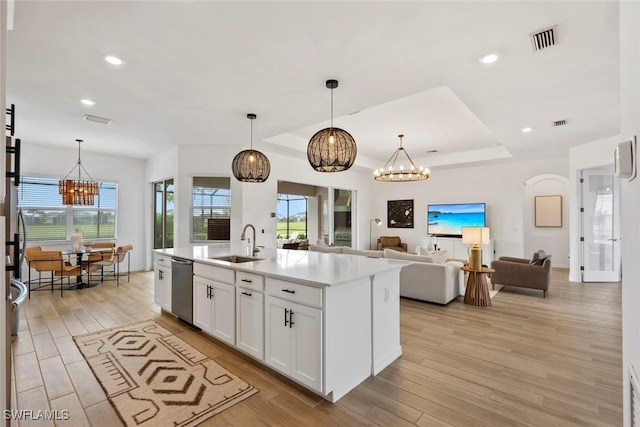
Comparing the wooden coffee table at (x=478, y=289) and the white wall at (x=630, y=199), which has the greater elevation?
the white wall at (x=630, y=199)

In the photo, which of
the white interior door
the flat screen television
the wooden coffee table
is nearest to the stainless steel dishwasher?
the wooden coffee table

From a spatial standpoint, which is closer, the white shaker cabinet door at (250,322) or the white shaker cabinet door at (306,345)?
the white shaker cabinet door at (306,345)

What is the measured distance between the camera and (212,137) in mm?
5656

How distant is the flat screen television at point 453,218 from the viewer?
7.94m

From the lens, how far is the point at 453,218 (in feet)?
27.5

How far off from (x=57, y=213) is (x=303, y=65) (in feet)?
22.0

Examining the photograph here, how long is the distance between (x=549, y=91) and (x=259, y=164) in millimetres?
3576

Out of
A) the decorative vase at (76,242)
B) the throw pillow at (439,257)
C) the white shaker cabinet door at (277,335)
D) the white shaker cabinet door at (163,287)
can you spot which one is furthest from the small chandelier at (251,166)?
the decorative vase at (76,242)

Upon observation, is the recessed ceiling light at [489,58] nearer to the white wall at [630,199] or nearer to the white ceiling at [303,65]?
the white ceiling at [303,65]

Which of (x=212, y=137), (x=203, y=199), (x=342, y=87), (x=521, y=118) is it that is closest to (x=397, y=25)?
(x=342, y=87)

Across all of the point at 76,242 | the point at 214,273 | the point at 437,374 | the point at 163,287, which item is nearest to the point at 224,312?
the point at 214,273

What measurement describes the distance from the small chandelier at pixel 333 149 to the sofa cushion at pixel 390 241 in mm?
6613

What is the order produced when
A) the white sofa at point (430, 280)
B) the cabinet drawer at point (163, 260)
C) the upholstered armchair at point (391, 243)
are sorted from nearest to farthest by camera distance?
the cabinet drawer at point (163, 260), the white sofa at point (430, 280), the upholstered armchair at point (391, 243)

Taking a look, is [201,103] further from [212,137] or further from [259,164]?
[212,137]
